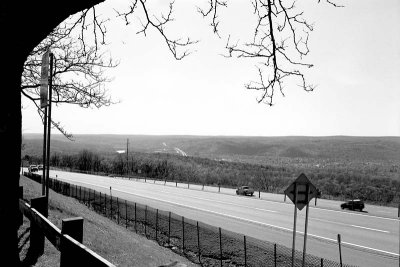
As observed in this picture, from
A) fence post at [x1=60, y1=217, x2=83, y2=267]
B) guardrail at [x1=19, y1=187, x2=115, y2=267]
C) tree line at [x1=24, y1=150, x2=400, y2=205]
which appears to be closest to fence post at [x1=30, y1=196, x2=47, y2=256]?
guardrail at [x1=19, y1=187, x2=115, y2=267]

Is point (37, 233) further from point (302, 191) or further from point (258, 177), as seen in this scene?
point (258, 177)

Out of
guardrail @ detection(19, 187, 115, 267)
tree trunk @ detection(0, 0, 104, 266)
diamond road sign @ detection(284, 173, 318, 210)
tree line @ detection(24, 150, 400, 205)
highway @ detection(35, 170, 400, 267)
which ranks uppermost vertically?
tree trunk @ detection(0, 0, 104, 266)

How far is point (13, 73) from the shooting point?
3.21 meters

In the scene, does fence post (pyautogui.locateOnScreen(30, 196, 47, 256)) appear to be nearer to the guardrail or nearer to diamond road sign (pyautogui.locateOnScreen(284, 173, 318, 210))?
the guardrail

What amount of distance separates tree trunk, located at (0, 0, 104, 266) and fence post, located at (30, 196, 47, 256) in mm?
2870

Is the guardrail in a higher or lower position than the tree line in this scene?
higher

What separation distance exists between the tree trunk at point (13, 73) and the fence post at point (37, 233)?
9.42 feet

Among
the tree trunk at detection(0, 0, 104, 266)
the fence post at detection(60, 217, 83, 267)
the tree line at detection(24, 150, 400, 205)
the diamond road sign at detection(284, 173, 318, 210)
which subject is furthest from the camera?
the tree line at detection(24, 150, 400, 205)

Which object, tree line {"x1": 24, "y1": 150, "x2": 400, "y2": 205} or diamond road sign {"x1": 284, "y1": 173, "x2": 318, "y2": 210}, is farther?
tree line {"x1": 24, "y1": 150, "x2": 400, "y2": 205}

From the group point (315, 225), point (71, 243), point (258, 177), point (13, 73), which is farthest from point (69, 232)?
point (258, 177)

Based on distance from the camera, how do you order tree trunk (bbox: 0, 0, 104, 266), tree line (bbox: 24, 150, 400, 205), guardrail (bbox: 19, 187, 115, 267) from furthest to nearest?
tree line (bbox: 24, 150, 400, 205), tree trunk (bbox: 0, 0, 104, 266), guardrail (bbox: 19, 187, 115, 267)

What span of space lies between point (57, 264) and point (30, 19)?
14.4 ft

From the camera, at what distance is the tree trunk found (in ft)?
10.2

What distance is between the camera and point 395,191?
52031mm
